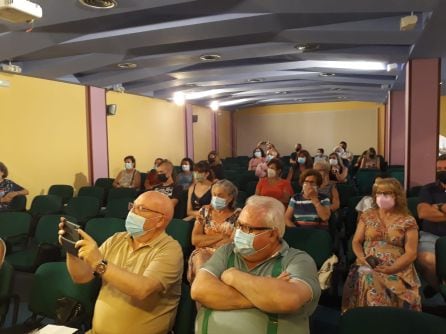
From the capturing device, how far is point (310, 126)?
14.0 m

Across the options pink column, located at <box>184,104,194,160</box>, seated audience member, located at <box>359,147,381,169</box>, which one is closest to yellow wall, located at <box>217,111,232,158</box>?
pink column, located at <box>184,104,194,160</box>

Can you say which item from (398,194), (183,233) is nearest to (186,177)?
(183,233)

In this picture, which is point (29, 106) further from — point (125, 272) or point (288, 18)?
point (125, 272)

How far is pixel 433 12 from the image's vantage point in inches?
133

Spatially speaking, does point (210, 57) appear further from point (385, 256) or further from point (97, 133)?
point (385, 256)

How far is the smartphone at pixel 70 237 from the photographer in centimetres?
190

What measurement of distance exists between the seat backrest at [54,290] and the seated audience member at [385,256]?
5.88ft

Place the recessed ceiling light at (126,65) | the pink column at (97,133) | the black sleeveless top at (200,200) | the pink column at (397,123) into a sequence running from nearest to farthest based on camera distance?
the black sleeveless top at (200,200), the recessed ceiling light at (126,65), the pink column at (97,133), the pink column at (397,123)

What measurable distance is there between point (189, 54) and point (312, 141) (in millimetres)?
9360

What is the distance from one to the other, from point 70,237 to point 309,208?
243 centimetres

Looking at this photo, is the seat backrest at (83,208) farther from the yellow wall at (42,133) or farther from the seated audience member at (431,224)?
the seated audience member at (431,224)

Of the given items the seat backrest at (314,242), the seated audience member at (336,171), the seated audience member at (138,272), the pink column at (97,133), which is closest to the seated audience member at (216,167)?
the seated audience member at (336,171)

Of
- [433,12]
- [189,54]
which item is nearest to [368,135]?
[189,54]

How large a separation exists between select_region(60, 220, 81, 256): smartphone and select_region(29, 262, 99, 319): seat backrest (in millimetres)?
547
